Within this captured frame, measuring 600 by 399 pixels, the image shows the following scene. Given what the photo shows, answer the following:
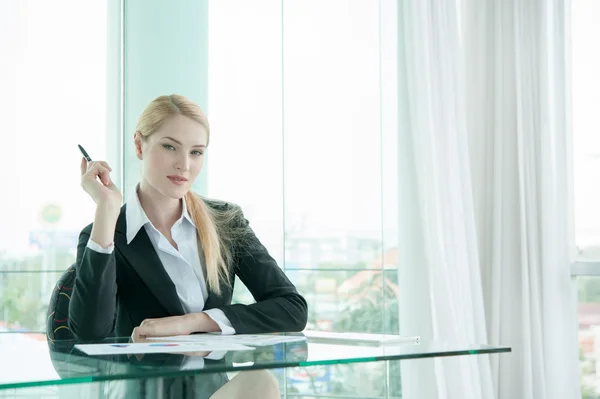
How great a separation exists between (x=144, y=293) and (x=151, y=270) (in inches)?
2.4

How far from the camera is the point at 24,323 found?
3.06m

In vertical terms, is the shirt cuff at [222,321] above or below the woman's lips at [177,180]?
below

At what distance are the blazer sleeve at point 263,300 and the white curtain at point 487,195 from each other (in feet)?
4.19

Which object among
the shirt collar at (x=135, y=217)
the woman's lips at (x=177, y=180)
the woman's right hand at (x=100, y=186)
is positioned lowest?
the shirt collar at (x=135, y=217)

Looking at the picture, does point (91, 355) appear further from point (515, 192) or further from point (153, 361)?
point (515, 192)

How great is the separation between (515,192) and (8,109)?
2136mm

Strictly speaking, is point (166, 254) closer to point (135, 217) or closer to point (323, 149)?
point (135, 217)

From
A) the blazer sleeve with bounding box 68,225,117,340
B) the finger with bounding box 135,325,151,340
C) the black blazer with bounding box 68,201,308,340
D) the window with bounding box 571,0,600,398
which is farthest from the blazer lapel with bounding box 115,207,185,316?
the window with bounding box 571,0,600,398

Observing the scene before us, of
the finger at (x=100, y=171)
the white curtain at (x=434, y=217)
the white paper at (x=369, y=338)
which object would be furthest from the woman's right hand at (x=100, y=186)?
the white curtain at (x=434, y=217)

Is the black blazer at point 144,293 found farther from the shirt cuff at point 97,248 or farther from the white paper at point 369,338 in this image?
the white paper at point 369,338

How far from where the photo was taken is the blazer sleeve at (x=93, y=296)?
5.46 ft

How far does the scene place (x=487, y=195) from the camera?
3449mm

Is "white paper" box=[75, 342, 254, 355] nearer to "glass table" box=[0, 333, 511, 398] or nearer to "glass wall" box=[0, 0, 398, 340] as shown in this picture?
"glass table" box=[0, 333, 511, 398]

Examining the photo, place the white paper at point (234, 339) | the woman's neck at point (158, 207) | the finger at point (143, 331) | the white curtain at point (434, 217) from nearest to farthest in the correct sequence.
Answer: the white paper at point (234, 339) → the finger at point (143, 331) → the woman's neck at point (158, 207) → the white curtain at point (434, 217)
